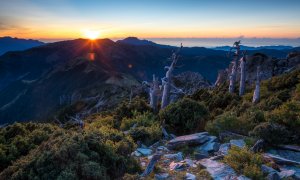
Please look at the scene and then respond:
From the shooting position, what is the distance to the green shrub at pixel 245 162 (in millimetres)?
6368

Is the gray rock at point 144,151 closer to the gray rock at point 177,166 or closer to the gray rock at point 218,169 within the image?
the gray rock at point 177,166

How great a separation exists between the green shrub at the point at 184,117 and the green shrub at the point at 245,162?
5.27 metres

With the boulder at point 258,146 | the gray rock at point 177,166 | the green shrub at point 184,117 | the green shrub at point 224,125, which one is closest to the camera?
the gray rock at point 177,166

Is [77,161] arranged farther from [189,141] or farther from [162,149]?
[189,141]

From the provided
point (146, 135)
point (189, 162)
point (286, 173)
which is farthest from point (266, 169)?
point (146, 135)

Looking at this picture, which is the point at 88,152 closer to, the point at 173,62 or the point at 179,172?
the point at 179,172

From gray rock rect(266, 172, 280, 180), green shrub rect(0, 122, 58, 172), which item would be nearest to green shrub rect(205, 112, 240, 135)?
gray rock rect(266, 172, 280, 180)

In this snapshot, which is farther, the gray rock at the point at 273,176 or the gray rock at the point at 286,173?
the gray rock at the point at 286,173

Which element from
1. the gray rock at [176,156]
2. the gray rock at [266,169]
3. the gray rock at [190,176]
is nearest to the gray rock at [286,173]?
the gray rock at [266,169]

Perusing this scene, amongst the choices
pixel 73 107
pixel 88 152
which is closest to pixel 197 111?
pixel 88 152

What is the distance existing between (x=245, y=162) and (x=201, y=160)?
1.33m

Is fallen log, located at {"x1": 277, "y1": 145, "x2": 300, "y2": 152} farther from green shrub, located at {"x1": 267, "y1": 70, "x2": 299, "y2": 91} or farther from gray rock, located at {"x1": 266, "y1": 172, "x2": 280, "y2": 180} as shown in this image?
green shrub, located at {"x1": 267, "y1": 70, "x2": 299, "y2": 91}

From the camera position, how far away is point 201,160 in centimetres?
802

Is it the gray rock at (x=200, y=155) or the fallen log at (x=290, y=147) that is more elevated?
the fallen log at (x=290, y=147)
